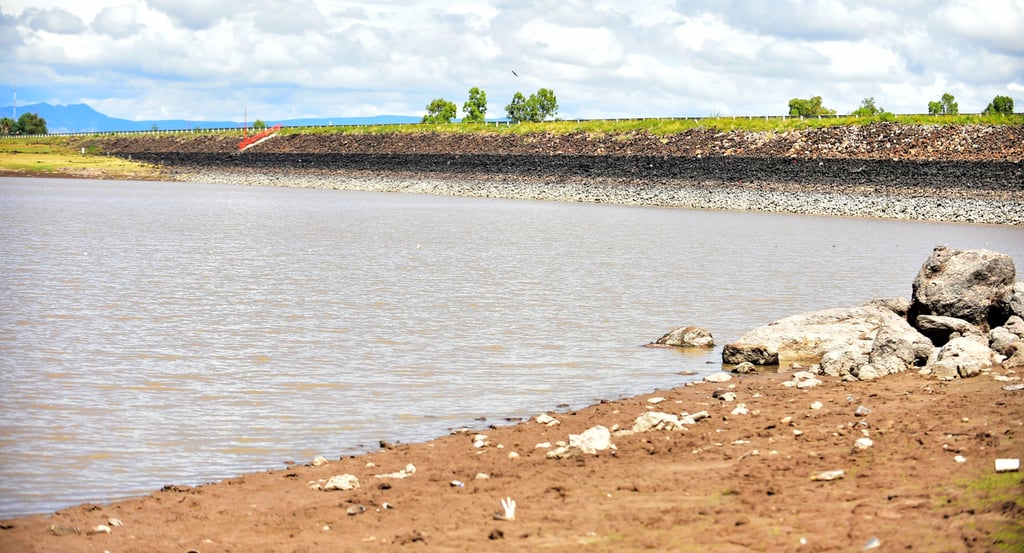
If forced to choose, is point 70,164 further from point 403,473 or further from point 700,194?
point 403,473

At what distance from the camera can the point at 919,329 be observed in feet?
53.6

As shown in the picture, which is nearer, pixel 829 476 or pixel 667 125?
pixel 829 476

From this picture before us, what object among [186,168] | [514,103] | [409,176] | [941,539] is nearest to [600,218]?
[409,176]

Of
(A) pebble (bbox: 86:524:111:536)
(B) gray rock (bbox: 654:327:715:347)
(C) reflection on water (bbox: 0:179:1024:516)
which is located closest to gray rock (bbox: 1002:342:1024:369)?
(C) reflection on water (bbox: 0:179:1024:516)

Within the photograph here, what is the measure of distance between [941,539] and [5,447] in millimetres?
8577

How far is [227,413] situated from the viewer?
12.1m

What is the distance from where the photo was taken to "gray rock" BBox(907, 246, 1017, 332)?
675 inches

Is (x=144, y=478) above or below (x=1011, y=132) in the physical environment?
below

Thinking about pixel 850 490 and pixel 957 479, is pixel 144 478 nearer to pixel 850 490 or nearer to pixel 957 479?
pixel 850 490

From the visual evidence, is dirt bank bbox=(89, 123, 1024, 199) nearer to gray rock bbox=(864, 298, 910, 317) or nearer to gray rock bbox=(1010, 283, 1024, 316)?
gray rock bbox=(864, 298, 910, 317)

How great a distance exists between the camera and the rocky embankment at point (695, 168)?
6862 centimetres

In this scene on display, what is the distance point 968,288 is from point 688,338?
4.52m

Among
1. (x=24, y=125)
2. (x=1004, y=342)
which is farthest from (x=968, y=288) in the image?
(x=24, y=125)

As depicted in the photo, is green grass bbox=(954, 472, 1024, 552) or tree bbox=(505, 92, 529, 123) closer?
green grass bbox=(954, 472, 1024, 552)
